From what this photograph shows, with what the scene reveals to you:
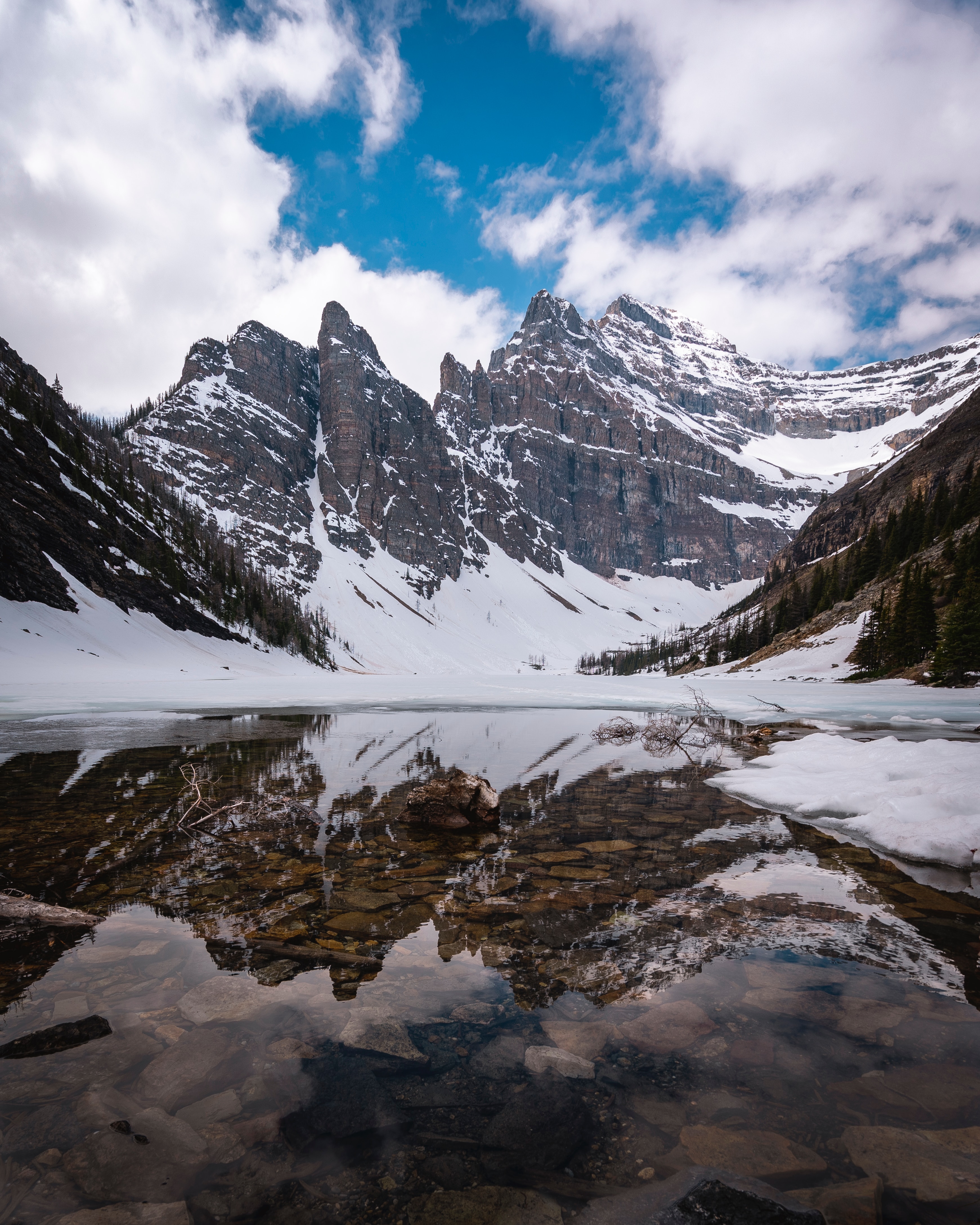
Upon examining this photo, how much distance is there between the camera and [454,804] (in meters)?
8.82

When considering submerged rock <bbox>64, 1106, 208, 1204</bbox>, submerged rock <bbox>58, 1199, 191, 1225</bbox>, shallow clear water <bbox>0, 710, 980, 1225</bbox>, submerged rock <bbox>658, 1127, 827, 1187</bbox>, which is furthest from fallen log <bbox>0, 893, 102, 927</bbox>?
submerged rock <bbox>658, 1127, 827, 1187</bbox>

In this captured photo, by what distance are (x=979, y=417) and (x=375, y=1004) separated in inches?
5616

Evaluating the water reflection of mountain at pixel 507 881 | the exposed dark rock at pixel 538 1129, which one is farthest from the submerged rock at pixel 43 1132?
the exposed dark rock at pixel 538 1129

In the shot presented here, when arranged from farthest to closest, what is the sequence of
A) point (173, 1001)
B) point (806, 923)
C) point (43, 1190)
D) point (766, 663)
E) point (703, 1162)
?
point (766, 663)
point (806, 923)
point (173, 1001)
point (703, 1162)
point (43, 1190)

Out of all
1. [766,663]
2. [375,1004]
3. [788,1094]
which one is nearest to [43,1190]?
[375,1004]

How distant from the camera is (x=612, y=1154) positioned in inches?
109

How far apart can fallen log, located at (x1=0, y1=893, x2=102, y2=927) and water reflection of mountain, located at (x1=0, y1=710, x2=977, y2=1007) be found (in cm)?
32

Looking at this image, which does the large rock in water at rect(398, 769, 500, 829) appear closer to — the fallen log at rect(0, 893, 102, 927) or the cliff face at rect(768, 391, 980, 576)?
the fallen log at rect(0, 893, 102, 927)

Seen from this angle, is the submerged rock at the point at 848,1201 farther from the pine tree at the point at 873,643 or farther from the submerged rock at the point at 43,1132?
the pine tree at the point at 873,643

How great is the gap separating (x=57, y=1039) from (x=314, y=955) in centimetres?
176

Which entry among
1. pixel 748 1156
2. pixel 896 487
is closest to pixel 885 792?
pixel 748 1156

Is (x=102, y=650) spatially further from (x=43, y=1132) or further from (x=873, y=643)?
(x=873, y=643)

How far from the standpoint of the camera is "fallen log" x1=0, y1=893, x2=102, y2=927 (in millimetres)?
5117

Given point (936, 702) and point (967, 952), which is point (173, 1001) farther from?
point (936, 702)
